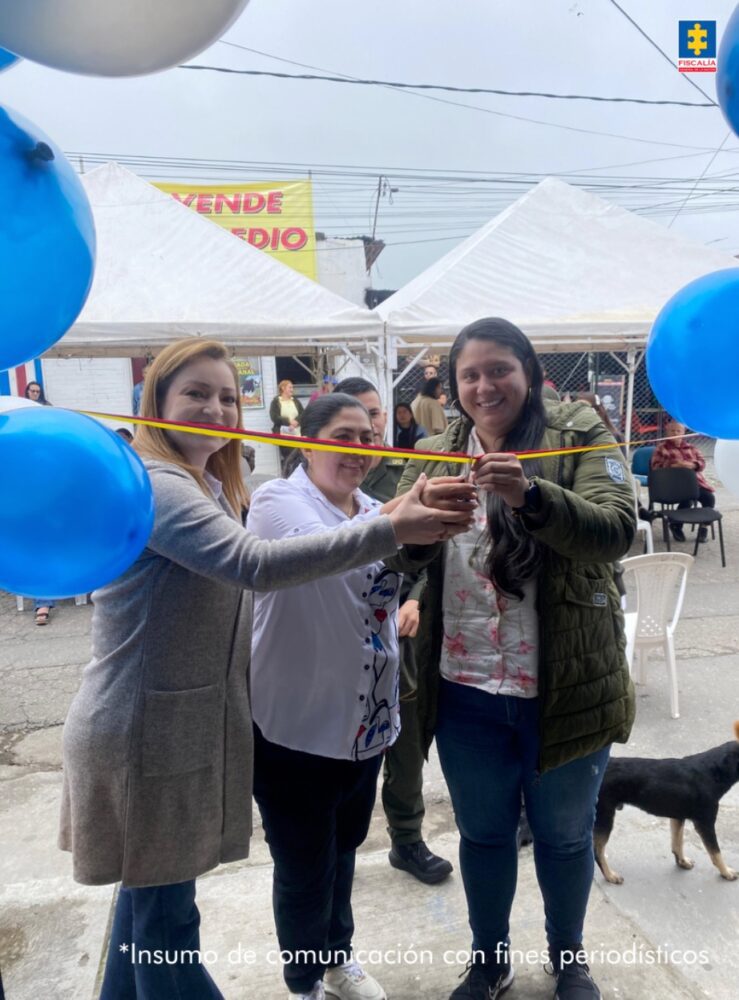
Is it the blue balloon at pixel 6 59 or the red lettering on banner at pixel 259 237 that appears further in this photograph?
the red lettering on banner at pixel 259 237

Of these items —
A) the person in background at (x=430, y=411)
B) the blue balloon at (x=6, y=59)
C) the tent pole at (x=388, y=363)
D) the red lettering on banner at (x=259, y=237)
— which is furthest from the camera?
the red lettering on banner at (x=259, y=237)

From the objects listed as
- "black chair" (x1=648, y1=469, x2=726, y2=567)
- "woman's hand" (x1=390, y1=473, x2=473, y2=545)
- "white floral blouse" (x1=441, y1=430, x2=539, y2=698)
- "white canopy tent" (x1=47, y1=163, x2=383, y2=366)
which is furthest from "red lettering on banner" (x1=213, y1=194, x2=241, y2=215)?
"woman's hand" (x1=390, y1=473, x2=473, y2=545)

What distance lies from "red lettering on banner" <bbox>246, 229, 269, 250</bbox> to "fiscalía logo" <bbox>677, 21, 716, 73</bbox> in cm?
1052

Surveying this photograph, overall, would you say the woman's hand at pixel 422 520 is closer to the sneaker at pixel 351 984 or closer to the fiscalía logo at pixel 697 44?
the sneaker at pixel 351 984

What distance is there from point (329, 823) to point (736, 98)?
1.80m

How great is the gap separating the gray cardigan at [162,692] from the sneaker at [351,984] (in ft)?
2.50

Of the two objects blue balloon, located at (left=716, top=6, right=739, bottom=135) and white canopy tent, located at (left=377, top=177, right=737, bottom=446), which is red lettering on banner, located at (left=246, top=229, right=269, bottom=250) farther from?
blue balloon, located at (left=716, top=6, right=739, bottom=135)

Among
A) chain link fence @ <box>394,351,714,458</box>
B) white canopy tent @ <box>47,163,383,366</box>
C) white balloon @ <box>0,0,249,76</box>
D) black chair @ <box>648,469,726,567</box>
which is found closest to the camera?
white balloon @ <box>0,0,249,76</box>

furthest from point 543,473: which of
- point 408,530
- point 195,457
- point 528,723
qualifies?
point 195,457

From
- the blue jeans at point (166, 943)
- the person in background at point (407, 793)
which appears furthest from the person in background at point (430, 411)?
the blue jeans at point (166, 943)

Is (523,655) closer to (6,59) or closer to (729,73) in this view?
(729,73)

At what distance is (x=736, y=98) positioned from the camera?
1.25 meters

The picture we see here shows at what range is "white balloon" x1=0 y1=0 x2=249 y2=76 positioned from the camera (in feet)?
3.54

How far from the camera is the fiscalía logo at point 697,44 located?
5694mm
